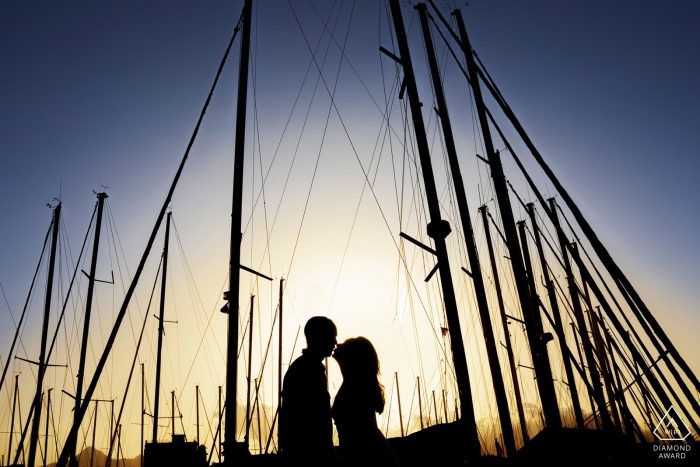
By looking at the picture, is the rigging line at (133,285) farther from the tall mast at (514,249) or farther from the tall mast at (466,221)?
the tall mast at (514,249)

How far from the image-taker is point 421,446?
18.0ft

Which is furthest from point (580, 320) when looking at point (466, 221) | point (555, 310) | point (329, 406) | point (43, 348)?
point (43, 348)

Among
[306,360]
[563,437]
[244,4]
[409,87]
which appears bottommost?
[563,437]

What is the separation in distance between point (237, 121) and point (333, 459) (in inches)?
390

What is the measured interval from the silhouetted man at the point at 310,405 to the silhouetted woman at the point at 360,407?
363 mm

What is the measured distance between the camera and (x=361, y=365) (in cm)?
416

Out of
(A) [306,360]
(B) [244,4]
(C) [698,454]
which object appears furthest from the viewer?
(B) [244,4]

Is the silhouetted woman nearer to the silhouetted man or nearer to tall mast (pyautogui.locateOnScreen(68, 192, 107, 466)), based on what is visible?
the silhouetted man

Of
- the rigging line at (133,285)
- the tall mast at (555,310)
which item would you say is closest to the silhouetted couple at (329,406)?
the rigging line at (133,285)

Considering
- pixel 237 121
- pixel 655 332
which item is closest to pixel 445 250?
pixel 655 332

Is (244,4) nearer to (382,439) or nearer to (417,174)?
(417,174)

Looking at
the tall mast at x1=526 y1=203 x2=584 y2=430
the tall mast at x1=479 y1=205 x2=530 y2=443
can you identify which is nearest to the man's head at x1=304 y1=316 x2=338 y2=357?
the tall mast at x1=526 y1=203 x2=584 y2=430

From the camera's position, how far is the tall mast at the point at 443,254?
7.13 meters

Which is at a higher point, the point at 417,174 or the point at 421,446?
the point at 417,174
